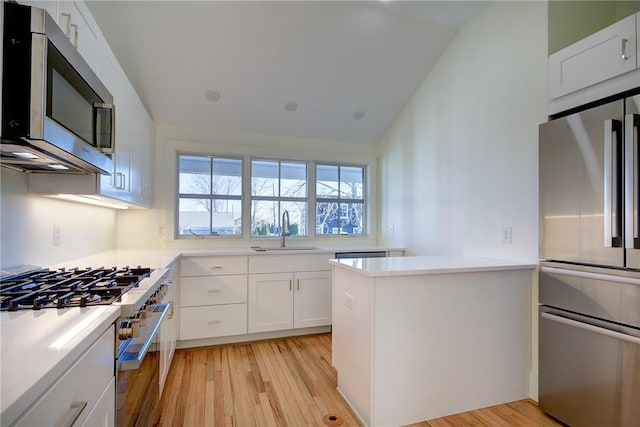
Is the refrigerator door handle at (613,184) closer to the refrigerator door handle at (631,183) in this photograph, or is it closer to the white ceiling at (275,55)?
the refrigerator door handle at (631,183)

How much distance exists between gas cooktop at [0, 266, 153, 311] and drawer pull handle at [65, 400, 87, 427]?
0.35 m

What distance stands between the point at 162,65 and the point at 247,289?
215 centimetres

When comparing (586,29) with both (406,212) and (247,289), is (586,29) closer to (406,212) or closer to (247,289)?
(406,212)

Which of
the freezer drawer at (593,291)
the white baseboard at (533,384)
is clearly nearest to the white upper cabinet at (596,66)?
the freezer drawer at (593,291)

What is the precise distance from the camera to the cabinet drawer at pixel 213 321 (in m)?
2.85

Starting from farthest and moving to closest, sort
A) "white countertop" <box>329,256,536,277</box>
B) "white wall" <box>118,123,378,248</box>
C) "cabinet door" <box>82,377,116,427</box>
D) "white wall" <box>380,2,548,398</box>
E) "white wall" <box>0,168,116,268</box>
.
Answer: "white wall" <box>118,123,378,248</box> → "white wall" <box>380,2,548,398</box> → "white countertop" <box>329,256,536,277</box> → "white wall" <box>0,168,116,268</box> → "cabinet door" <box>82,377,116,427</box>

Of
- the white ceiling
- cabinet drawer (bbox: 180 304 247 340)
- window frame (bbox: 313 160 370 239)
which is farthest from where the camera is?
window frame (bbox: 313 160 370 239)

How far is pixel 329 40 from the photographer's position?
9.19 feet

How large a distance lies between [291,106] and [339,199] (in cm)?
131

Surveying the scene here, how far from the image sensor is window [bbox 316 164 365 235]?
402 centimetres

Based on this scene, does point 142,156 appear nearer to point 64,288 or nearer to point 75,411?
point 64,288

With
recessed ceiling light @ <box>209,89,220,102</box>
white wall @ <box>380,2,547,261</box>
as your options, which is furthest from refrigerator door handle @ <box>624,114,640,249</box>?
recessed ceiling light @ <box>209,89,220,102</box>

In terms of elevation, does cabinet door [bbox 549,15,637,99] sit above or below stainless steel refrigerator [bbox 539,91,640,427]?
above

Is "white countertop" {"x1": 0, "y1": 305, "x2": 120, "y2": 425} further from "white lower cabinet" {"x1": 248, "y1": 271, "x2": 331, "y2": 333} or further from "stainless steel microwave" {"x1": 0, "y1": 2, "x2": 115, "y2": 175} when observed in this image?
"white lower cabinet" {"x1": 248, "y1": 271, "x2": 331, "y2": 333}
